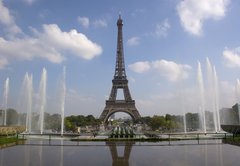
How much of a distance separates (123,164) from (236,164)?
394 cm

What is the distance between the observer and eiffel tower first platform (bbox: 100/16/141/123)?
80.2 metres

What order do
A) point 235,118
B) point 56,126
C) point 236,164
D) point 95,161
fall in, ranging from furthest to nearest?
point 235,118 < point 56,126 < point 95,161 < point 236,164

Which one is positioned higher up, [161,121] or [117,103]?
[117,103]

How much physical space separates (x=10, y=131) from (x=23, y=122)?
1853 cm

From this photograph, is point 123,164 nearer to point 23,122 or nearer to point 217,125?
point 217,125

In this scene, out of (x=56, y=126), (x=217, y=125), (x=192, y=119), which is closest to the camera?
(x=217, y=125)

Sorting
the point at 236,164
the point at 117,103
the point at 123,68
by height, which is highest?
the point at 123,68

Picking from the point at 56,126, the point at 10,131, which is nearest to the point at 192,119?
the point at 56,126

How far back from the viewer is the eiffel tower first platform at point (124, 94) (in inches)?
3157

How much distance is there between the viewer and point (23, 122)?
1649 inches

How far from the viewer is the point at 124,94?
82.9 m

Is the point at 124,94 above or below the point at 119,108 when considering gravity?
above

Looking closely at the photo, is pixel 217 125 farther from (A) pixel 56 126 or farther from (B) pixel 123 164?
(A) pixel 56 126

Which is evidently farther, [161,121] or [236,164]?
[161,121]
